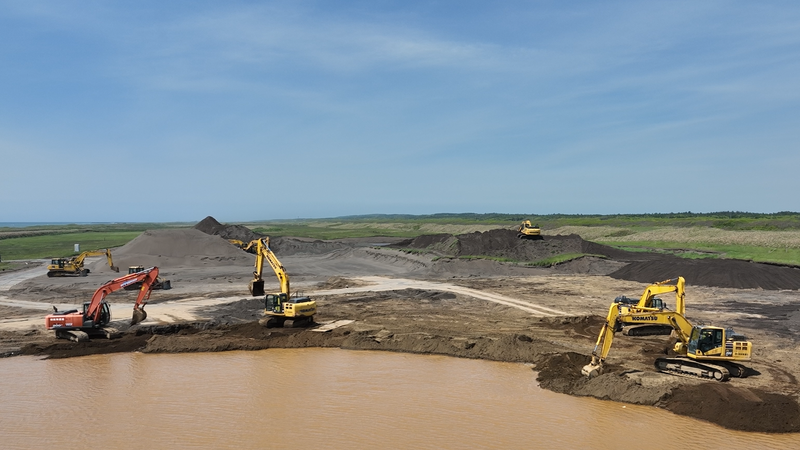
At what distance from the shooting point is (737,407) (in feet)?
51.9

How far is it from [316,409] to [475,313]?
714 inches

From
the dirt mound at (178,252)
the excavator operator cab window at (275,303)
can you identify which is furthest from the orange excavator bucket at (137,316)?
the dirt mound at (178,252)

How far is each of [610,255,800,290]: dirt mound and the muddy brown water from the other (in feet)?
97.3

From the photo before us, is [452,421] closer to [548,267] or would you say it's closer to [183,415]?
→ [183,415]

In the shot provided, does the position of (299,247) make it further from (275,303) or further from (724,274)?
(724,274)

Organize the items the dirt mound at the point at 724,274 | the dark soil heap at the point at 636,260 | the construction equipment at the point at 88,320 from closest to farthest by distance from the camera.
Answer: the construction equipment at the point at 88,320 < the dirt mound at the point at 724,274 < the dark soil heap at the point at 636,260

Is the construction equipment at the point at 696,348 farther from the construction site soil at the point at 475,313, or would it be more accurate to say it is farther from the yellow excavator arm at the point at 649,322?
the construction site soil at the point at 475,313

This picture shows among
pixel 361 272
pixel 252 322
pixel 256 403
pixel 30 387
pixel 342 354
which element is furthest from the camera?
pixel 361 272

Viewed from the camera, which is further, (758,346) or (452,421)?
(758,346)

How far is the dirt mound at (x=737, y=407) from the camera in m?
15.3

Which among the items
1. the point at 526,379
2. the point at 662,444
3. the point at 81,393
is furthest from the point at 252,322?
the point at 662,444

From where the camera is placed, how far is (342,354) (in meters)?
24.1

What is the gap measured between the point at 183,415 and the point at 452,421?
816 centimetres

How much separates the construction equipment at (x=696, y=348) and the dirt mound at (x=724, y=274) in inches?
1045
